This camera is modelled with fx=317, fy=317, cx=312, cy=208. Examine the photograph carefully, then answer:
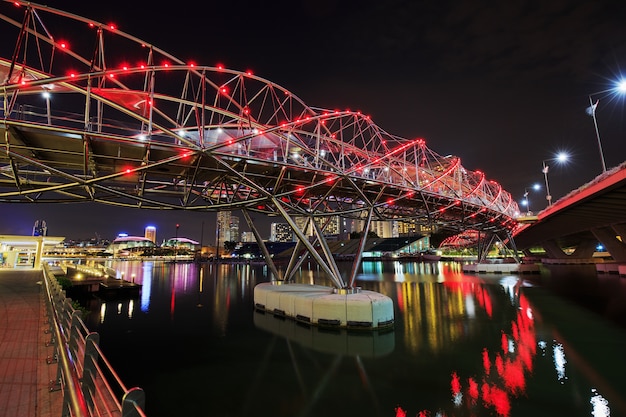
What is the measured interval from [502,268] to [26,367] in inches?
2786

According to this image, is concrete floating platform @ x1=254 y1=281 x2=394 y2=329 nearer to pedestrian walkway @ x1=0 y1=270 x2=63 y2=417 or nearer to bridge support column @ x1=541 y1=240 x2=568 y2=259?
pedestrian walkway @ x1=0 y1=270 x2=63 y2=417

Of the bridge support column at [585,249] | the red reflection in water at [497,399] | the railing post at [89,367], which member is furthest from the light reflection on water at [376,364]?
the bridge support column at [585,249]

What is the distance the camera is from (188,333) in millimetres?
18656

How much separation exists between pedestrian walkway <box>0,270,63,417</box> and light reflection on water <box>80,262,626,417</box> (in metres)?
3.39

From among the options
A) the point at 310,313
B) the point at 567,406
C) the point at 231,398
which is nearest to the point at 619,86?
the point at 567,406

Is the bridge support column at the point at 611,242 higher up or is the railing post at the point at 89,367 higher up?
the bridge support column at the point at 611,242

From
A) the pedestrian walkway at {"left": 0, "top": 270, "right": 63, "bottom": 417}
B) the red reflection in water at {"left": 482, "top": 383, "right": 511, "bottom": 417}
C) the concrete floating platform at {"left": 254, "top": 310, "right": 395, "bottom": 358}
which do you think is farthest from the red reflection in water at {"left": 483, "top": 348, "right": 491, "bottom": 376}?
the pedestrian walkway at {"left": 0, "top": 270, "right": 63, "bottom": 417}

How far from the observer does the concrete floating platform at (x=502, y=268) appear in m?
58.1

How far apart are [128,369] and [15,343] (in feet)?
14.9

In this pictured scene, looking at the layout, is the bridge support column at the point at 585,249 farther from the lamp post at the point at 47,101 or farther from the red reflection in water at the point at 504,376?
the lamp post at the point at 47,101

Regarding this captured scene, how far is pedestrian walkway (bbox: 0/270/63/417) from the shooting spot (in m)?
5.74

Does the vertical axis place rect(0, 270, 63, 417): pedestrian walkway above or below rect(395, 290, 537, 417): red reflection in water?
above

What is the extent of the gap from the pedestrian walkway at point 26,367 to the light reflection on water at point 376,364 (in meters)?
3.39

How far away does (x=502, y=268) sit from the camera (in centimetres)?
6234
